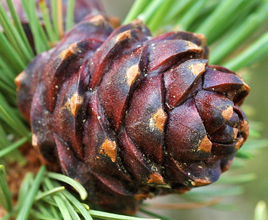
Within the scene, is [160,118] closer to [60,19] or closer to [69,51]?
[69,51]

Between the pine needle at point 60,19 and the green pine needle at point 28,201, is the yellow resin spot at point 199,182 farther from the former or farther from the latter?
the pine needle at point 60,19

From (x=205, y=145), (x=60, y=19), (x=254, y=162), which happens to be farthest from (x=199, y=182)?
(x=254, y=162)

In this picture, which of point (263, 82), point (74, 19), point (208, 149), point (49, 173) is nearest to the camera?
point (208, 149)

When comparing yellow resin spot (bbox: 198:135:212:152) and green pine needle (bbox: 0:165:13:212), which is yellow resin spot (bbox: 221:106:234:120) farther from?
green pine needle (bbox: 0:165:13:212)

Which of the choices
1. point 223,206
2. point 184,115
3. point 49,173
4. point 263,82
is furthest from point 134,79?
point 263,82

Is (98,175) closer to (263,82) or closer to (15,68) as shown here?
(15,68)

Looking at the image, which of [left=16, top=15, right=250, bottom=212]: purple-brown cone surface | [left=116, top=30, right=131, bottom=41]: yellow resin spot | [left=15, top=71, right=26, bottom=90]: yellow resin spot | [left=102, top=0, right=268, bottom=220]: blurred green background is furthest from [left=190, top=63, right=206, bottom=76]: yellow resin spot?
[left=102, top=0, right=268, bottom=220]: blurred green background
